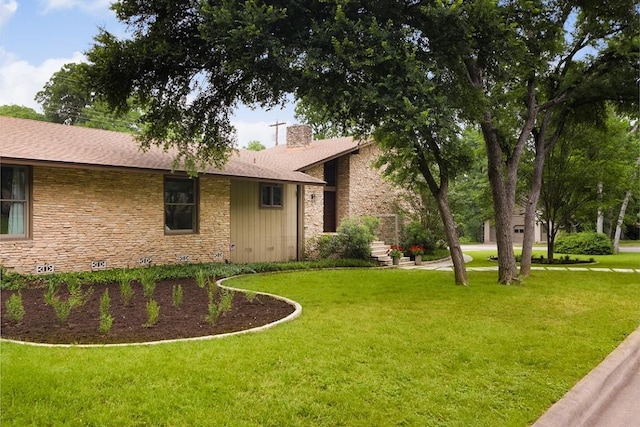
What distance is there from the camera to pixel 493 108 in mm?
10047

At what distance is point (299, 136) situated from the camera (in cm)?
2267

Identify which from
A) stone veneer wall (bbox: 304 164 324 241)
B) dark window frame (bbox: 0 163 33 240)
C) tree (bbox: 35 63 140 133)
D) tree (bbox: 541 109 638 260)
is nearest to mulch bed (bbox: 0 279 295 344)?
dark window frame (bbox: 0 163 33 240)

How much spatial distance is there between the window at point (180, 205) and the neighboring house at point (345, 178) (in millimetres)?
4682

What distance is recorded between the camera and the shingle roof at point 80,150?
33.2ft

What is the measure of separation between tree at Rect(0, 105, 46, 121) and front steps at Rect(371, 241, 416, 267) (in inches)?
927

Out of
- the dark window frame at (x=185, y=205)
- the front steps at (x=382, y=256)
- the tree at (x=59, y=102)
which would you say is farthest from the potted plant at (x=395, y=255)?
the tree at (x=59, y=102)

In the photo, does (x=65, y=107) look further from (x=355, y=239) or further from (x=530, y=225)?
(x=530, y=225)

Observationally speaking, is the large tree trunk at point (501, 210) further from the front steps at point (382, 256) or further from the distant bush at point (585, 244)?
the distant bush at point (585, 244)

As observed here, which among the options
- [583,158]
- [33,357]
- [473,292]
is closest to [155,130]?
[33,357]

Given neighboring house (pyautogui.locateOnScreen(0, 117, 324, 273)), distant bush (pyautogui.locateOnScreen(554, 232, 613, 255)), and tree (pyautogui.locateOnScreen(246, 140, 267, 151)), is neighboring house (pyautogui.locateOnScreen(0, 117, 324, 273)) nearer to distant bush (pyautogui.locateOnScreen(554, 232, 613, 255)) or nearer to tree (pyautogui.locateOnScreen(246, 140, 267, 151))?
distant bush (pyautogui.locateOnScreen(554, 232, 613, 255))

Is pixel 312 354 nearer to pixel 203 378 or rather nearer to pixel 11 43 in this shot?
pixel 203 378

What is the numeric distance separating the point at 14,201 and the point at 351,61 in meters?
7.84

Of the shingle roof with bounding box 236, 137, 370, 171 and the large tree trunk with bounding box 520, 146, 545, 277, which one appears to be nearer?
the large tree trunk with bounding box 520, 146, 545, 277

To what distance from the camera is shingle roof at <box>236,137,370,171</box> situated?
58.9ft
